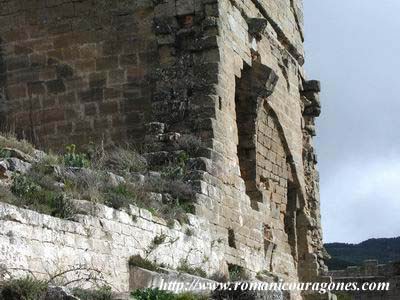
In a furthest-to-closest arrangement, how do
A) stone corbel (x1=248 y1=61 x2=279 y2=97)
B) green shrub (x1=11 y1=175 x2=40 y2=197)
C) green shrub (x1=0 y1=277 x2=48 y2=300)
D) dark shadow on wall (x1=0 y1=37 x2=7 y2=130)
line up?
stone corbel (x1=248 y1=61 x2=279 y2=97), dark shadow on wall (x1=0 y1=37 x2=7 y2=130), green shrub (x1=11 y1=175 x2=40 y2=197), green shrub (x1=0 y1=277 x2=48 y2=300)

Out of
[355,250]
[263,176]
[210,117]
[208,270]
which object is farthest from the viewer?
[355,250]

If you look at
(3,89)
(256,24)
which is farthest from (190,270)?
(256,24)

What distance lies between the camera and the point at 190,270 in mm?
11047

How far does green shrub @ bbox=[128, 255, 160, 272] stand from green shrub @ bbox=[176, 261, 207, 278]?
2.28 ft

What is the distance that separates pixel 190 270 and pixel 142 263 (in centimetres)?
126

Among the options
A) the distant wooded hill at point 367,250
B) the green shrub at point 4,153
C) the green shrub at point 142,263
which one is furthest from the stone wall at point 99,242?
the distant wooded hill at point 367,250

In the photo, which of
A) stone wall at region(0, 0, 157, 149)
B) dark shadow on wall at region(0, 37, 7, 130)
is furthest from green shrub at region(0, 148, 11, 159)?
dark shadow on wall at region(0, 37, 7, 130)

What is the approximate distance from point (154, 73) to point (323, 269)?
5.85m

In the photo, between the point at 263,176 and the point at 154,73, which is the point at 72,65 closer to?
the point at 154,73

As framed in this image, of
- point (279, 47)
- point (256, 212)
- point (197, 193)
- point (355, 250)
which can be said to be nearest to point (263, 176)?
point (256, 212)

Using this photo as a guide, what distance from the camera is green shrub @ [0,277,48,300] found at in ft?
23.8

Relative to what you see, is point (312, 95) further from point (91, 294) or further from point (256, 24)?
point (91, 294)

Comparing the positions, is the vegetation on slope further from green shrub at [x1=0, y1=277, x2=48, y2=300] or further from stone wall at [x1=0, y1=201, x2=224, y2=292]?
green shrub at [x1=0, y1=277, x2=48, y2=300]

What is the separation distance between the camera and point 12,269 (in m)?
7.87
